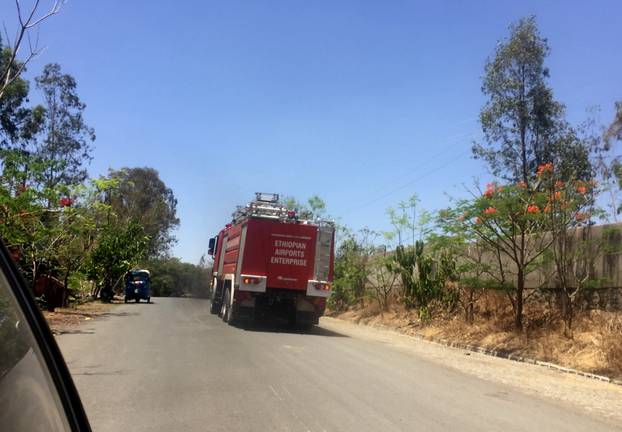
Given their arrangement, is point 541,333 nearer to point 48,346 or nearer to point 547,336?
point 547,336

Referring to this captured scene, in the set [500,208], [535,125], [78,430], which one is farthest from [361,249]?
[78,430]

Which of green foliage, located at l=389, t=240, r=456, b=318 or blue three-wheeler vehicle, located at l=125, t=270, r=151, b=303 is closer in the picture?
green foliage, located at l=389, t=240, r=456, b=318

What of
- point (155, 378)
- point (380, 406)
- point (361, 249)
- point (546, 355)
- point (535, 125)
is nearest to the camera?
point (380, 406)

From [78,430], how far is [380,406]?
19.3 ft

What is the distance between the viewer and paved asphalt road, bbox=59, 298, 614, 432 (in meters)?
6.58

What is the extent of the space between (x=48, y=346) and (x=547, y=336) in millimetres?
15444

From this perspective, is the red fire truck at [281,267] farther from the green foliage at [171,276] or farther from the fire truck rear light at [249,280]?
the green foliage at [171,276]

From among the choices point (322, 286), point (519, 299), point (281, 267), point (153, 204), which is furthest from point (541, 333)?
point (153, 204)

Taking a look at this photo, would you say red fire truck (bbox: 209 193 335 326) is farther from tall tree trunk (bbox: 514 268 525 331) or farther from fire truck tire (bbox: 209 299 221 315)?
fire truck tire (bbox: 209 299 221 315)

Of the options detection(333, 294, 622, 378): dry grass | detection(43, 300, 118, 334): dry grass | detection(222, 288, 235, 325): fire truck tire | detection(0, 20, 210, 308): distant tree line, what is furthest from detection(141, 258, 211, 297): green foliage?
detection(333, 294, 622, 378): dry grass

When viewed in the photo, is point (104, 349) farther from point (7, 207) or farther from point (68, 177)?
point (68, 177)

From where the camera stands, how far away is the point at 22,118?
33.5 m

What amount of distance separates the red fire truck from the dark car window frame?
49.3 ft

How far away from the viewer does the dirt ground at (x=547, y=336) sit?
42.3 ft
